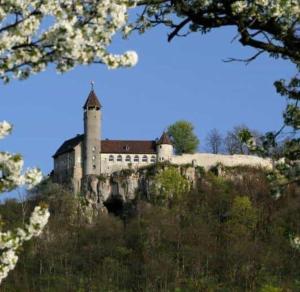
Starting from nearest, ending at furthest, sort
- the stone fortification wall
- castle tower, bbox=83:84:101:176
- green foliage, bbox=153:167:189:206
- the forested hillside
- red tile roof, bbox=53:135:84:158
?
the forested hillside, green foliage, bbox=153:167:189:206, the stone fortification wall, castle tower, bbox=83:84:101:176, red tile roof, bbox=53:135:84:158

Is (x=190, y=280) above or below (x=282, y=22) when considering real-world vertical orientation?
below

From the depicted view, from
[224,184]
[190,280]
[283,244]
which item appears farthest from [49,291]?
[224,184]

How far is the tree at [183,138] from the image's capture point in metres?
96.8

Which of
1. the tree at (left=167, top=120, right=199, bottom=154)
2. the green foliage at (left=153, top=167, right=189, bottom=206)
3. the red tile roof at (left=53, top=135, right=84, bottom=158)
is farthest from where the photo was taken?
the tree at (left=167, top=120, right=199, bottom=154)

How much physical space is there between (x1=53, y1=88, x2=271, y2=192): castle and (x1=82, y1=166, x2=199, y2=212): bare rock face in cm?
122

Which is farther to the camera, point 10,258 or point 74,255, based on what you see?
point 74,255

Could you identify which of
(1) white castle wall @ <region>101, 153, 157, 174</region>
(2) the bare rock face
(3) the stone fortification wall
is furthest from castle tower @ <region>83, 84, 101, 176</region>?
(3) the stone fortification wall

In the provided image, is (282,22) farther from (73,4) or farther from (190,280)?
(190,280)

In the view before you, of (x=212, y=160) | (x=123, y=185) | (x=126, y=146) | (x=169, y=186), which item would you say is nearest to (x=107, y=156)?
(x=126, y=146)

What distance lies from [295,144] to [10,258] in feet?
8.86

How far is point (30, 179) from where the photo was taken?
5371mm

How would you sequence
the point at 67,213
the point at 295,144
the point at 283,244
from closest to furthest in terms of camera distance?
the point at 295,144 → the point at 283,244 → the point at 67,213

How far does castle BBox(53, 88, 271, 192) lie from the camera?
3396 inches

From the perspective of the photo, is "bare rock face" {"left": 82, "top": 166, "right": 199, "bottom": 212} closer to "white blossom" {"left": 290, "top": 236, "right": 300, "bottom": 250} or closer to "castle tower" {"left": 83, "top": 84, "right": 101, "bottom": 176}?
"castle tower" {"left": 83, "top": 84, "right": 101, "bottom": 176}
